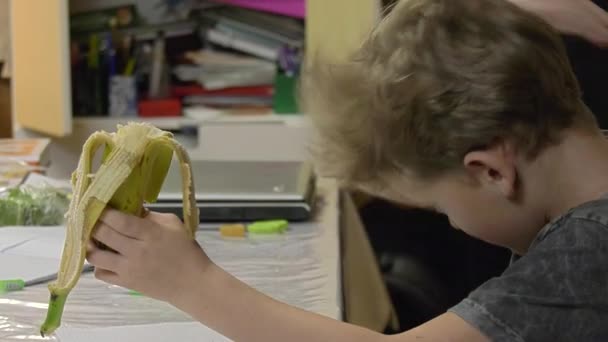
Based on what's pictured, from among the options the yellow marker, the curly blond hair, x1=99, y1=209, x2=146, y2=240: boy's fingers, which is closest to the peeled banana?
x1=99, y1=209, x2=146, y2=240: boy's fingers

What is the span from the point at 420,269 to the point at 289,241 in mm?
933

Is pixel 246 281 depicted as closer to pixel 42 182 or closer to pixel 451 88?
pixel 451 88

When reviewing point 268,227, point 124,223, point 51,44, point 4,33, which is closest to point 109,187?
point 124,223

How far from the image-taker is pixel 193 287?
72 cm

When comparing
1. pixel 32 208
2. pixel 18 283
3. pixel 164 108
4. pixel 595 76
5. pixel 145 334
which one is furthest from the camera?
pixel 164 108

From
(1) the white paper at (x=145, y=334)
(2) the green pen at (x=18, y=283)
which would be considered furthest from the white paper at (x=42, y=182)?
(1) the white paper at (x=145, y=334)

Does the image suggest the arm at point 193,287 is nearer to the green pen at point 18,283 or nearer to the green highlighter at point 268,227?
the green pen at point 18,283

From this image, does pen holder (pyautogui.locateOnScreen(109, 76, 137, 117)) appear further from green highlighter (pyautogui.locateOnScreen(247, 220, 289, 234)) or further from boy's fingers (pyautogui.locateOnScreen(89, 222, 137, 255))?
boy's fingers (pyautogui.locateOnScreen(89, 222, 137, 255))

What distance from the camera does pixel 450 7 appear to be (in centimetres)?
76

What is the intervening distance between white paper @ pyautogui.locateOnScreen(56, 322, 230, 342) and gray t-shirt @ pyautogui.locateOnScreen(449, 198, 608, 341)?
22 centimetres

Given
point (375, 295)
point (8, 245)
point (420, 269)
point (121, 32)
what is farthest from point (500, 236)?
point (121, 32)

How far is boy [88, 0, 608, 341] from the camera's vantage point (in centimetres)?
69

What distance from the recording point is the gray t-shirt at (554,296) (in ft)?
2.24

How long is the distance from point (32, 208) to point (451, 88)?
674 millimetres
